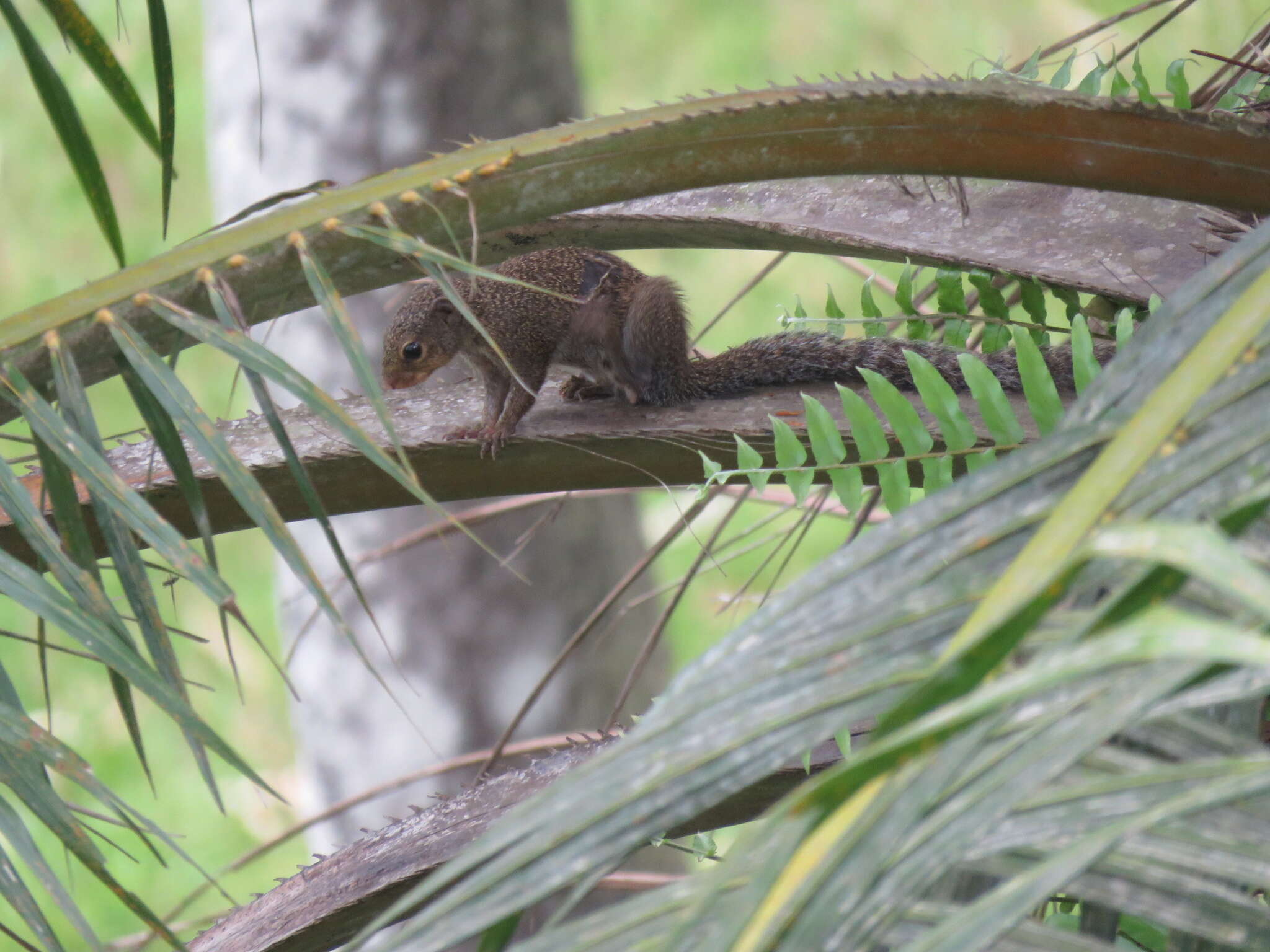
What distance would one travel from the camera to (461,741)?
2.49 m

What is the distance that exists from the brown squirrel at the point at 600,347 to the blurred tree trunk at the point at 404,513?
0.40 m

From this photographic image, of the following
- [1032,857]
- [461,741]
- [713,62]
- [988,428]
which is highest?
[713,62]

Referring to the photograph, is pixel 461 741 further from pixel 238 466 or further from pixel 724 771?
pixel 724 771

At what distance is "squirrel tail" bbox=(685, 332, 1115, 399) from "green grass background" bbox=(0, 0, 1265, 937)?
186 centimetres

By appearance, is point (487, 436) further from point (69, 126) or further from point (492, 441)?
point (69, 126)

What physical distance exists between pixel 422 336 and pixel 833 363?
76 cm

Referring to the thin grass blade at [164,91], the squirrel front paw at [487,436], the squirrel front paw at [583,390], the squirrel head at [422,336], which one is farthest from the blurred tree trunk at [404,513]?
the thin grass blade at [164,91]

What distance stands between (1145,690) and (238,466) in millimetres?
439

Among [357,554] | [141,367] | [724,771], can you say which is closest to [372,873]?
[141,367]

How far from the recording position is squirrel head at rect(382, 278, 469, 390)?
1836 millimetres

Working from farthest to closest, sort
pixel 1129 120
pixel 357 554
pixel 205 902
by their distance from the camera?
pixel 205 902
pixel 357 554
pixel 1129 120

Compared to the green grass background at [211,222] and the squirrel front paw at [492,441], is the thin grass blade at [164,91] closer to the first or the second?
the squirrel front paw at [492,441]

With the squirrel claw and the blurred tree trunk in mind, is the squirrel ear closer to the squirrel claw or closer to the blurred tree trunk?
the blurred tree trunk

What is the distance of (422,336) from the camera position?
184 cm
